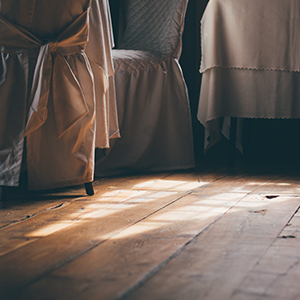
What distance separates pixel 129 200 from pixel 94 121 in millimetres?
252

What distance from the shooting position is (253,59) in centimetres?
164

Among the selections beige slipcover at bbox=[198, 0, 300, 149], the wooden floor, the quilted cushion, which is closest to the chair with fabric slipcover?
the quilted cushion

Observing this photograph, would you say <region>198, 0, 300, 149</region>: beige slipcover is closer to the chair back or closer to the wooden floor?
Answer: the chair back

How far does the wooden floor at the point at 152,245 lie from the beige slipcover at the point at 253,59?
575 millimetres

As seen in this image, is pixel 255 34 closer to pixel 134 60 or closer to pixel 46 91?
pixel 134 60

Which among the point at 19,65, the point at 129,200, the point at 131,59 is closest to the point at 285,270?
the point at 129,200

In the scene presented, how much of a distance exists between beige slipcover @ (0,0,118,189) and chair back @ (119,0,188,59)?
708 millimetres

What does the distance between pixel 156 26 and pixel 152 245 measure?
1368 mm

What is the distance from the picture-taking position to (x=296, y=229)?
745 millimetres

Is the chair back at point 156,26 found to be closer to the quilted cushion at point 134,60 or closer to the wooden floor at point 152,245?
the quilted cushion at point 134,60

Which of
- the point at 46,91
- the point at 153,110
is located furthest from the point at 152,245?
the point at 153,110

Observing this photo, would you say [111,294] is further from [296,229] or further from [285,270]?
[296,229]

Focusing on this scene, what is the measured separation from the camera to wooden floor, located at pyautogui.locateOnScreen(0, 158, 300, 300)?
497mm

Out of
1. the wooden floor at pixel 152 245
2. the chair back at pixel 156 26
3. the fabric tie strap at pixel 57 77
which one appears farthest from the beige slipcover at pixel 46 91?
the chair back at pixel 156 26
